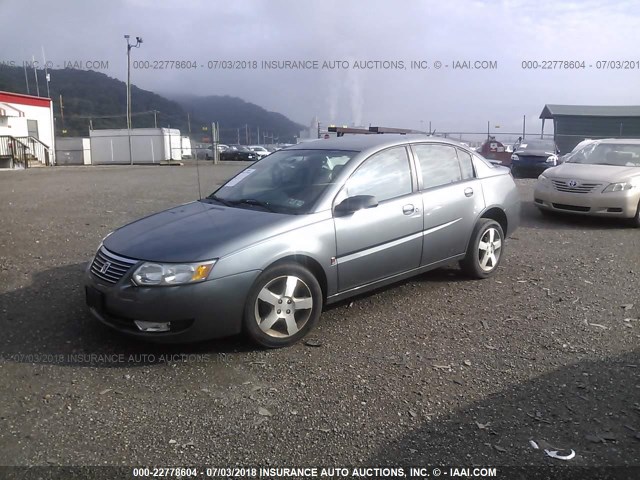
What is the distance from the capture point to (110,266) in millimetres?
3979

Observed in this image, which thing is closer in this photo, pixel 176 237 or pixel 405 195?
pixel 176 237

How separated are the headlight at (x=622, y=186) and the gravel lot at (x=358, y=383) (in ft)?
11.1

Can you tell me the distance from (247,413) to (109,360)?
1.26 meters

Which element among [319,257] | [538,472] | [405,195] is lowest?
[538,472]

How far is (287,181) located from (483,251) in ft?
7.37

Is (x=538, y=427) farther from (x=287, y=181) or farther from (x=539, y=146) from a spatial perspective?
(x=539, y=146)

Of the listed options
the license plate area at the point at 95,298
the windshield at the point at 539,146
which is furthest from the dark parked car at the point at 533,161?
the license plate area at the point at 95,298

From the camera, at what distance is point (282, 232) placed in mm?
4059

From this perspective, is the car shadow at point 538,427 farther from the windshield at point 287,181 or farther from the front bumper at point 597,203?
the front bumper at point 597,203

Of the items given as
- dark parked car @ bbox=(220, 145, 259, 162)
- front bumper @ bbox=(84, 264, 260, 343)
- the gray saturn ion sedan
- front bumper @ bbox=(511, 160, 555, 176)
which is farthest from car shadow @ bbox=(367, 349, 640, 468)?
dark parked car @ bbox=(220, 145, 259, 162)

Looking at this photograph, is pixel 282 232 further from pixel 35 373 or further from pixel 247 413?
pixel 35 373

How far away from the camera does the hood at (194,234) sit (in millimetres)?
3828

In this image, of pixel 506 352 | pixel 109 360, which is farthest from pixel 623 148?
pixel 109 360

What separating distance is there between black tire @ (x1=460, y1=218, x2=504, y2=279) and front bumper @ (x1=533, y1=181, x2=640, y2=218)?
373 centimetres
